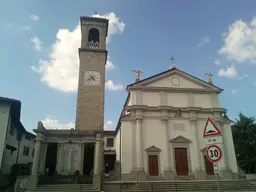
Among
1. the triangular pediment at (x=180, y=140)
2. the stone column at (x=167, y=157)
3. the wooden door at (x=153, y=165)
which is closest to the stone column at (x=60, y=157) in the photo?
the wooden door at (x=153, y=165)

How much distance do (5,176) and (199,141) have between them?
19.9 meters

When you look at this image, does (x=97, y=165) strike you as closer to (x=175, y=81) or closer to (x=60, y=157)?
(x=60, y=157)

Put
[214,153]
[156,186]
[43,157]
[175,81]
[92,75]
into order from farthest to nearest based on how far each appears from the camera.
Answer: [92,75] → [175,81] → [43,157] → [156,186] → [214,153]

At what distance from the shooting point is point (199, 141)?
73.6ft

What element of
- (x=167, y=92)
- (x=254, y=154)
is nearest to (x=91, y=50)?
(x=167, y=92)

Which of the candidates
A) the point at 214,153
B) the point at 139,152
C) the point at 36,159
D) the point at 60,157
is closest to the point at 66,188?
the point at 36,159

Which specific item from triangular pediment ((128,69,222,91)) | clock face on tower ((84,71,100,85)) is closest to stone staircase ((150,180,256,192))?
triangular pediment ((128,69,222,91))

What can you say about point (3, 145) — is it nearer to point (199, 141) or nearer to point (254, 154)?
point (199, 141)

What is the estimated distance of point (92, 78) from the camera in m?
28.5

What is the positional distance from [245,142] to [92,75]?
22.5 meters

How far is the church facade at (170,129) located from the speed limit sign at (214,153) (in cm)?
1504

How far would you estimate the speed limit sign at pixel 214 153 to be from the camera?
19.0 ft

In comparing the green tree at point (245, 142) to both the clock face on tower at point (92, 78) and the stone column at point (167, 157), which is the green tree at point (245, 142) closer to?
the stone column at point (167, 157)

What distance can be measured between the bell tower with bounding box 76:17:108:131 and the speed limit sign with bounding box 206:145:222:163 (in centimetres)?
1923
